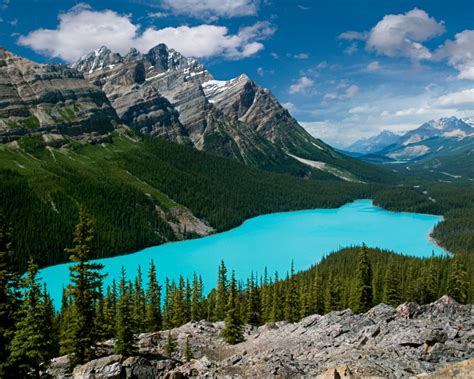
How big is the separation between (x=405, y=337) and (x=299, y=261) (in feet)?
411

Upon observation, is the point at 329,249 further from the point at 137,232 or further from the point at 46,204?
the point at 46,204

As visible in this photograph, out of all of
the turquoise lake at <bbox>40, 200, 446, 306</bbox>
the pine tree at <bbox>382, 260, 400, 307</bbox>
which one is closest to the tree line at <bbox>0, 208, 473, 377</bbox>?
the pine tree at <bbox>382, 260, 400, 307</bbox>

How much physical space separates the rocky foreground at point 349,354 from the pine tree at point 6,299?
176 inches

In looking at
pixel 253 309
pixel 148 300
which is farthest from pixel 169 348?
pixel 148 300

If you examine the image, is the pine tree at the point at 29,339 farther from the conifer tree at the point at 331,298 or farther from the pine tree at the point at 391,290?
the pine tree at the point at 391,290

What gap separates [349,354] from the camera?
29328mm

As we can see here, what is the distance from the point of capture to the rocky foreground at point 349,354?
1010 inches

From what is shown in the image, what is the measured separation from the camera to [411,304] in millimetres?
44250

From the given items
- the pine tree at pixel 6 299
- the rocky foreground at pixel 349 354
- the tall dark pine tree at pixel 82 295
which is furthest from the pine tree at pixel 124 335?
the pine tree at pixel 6 299

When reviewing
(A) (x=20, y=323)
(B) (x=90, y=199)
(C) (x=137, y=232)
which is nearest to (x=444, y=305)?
(A) (x=20, y=323)

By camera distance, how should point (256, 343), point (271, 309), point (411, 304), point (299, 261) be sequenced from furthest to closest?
point (299, 261) < point (271, 309) < point (256, 343) < point (411, 304)

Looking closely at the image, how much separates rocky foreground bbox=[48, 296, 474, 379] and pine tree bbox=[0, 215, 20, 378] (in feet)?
14.7

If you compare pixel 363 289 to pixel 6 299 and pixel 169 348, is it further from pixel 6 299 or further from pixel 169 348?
pixel 6 299

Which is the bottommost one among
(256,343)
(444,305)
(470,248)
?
(470,248)
